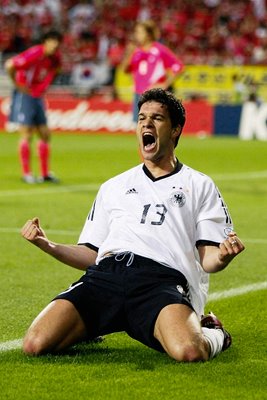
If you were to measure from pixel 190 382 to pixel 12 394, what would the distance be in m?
0.83

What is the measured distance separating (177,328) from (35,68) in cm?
1100

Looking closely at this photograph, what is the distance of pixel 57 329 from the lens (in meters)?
5.48

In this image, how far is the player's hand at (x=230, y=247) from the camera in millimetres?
5238

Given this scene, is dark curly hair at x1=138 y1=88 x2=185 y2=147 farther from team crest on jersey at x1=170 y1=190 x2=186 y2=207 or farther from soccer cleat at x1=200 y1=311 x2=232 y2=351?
soccer cleat at x1=200 y1=311 x2=232 y2=351

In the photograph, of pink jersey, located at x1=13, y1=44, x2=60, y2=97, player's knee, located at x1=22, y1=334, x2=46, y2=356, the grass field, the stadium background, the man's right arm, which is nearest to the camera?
the grass field

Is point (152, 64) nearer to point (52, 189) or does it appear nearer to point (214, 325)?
point (52, 189)

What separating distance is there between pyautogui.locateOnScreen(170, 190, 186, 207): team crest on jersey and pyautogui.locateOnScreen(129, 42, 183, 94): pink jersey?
402 inches

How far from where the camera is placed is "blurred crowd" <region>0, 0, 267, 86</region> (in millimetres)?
34750

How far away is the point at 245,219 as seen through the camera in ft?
38.9

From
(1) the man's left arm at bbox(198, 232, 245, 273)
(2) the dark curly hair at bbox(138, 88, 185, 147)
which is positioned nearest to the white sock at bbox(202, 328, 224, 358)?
(1) the man's left arm at bbox(198, 232, 245, 273)

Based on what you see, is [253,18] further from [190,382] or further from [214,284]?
[190,382]

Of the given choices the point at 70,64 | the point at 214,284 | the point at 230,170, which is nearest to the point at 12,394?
the point at 214,284

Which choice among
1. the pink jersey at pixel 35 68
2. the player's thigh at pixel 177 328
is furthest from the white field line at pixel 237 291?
the pink jersey at pixel 35 68

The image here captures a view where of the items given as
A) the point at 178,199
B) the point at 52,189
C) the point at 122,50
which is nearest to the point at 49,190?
the point at 52,189
